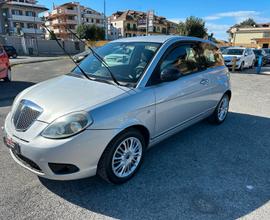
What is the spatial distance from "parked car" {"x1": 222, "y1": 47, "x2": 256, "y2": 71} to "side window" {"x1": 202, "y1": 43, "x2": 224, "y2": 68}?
440 inches

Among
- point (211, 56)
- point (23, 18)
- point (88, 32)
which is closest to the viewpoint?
point (211, 56)

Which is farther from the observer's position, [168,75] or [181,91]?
[181,91]

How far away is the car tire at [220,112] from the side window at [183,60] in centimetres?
125

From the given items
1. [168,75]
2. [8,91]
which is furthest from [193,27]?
[168,75]

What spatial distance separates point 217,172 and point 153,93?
4.60ft

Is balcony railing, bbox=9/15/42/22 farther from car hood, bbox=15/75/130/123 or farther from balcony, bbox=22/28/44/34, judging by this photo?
car hood, bbox=15/75/130/123

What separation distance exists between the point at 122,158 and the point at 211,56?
9.63ft

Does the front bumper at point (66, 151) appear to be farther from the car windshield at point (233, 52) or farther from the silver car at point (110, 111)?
the car windshield at point (233, 52)

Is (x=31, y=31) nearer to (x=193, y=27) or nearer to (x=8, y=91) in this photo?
(x=193, y=27)

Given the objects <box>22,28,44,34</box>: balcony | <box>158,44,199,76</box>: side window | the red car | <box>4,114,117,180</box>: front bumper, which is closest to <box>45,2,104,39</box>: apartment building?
<box>22,28,44,34</box>: balcony

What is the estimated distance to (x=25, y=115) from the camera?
8.93 ft

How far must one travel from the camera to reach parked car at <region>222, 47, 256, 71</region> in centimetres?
1532

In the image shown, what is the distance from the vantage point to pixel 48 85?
130 inches

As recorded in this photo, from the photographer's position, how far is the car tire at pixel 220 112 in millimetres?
4953
